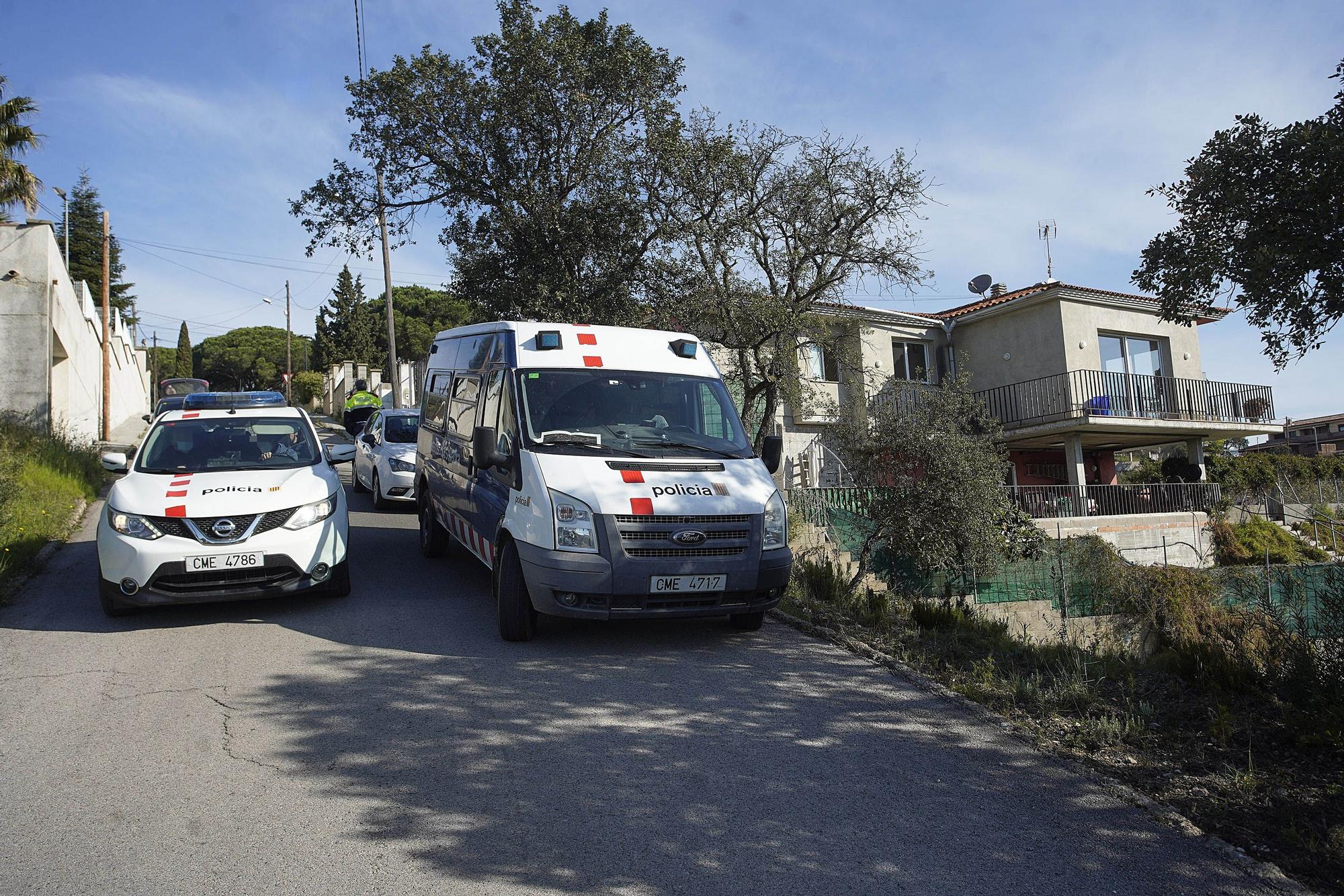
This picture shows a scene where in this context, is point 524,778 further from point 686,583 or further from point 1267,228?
point 1267,228

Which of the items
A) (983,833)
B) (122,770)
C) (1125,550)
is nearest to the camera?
(983,833)

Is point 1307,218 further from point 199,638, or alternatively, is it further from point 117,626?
point 117,626

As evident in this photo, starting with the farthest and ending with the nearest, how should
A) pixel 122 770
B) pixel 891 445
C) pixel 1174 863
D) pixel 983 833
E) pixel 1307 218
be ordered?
1. pixel 891 445
2. pixel 1307 218
3. pixel 122 770
4. pixel 983 833
5. pixel 1174 863

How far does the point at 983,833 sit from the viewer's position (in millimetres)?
4008

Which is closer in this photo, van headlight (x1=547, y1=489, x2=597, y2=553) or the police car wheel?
van headlight (x1=547, y1=489, x2=597, y2=553)

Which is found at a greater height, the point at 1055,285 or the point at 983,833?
the point at 1055,285

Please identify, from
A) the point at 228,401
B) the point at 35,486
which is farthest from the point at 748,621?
the point at 35,486

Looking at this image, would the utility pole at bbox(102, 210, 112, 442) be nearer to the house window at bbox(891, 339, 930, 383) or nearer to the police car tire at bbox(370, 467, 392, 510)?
the police car tire at bbox(370, 467, 392, 510)

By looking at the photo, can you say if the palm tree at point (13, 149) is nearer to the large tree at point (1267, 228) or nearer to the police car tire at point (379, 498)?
the police car tire at point (379, 498)

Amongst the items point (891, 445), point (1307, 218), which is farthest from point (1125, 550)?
point (1307, 218)

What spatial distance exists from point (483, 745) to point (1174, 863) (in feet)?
10.8

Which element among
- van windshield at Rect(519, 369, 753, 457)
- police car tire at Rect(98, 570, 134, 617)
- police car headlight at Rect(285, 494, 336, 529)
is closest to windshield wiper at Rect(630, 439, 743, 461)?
van windshield at Rect(519, 369, 753, 457)

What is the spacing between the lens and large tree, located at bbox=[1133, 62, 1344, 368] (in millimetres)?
5797

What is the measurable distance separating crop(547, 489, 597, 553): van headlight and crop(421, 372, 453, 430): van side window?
3.96 meters
